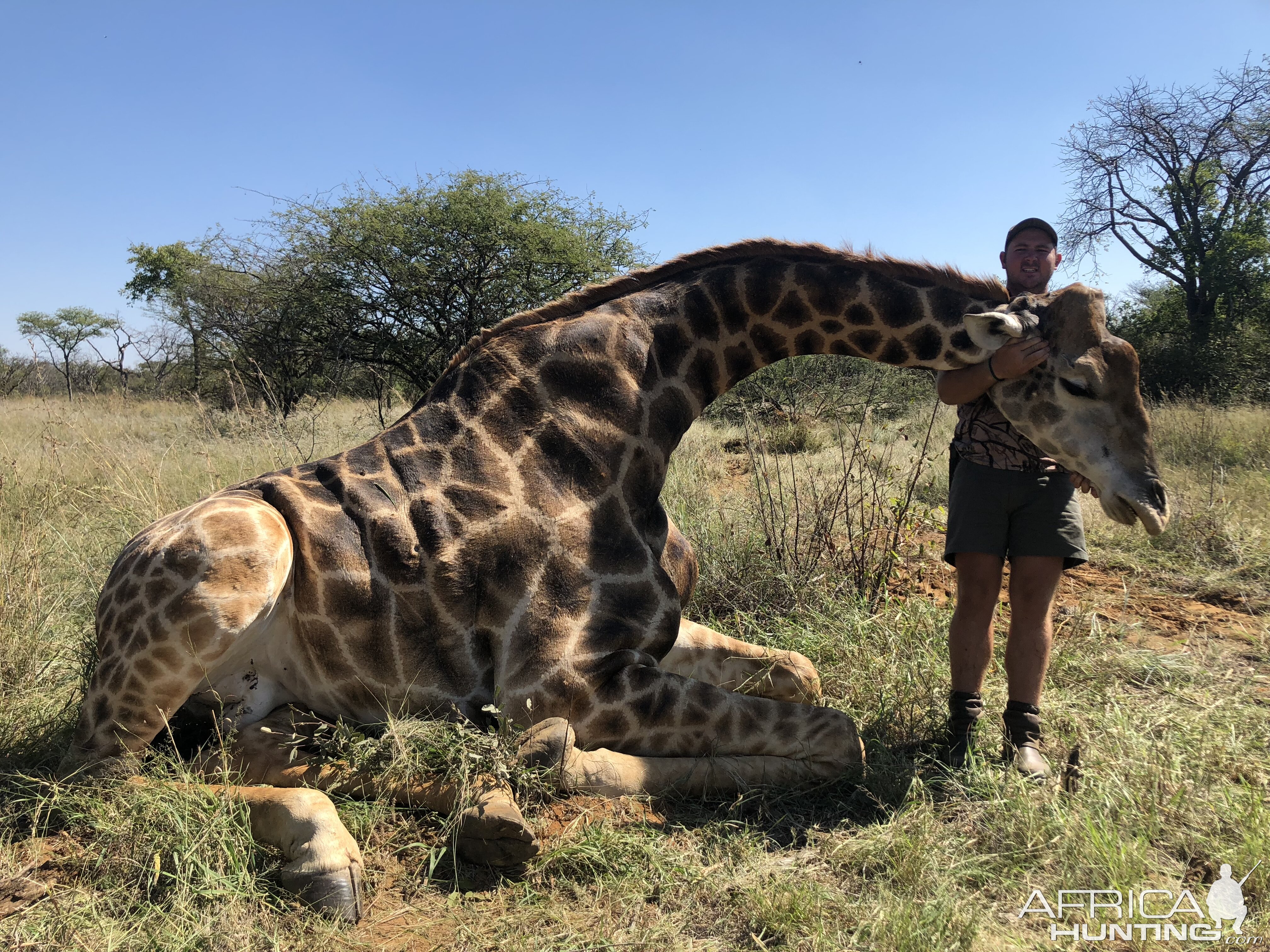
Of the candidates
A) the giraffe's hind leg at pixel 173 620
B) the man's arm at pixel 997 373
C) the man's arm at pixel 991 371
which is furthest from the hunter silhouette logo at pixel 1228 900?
the giraffe's hind leg at pixel 173 620

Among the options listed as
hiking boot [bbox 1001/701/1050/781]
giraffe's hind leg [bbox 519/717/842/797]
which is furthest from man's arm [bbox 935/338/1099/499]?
giraffe's hind leg [bbox 519/717/842/797]

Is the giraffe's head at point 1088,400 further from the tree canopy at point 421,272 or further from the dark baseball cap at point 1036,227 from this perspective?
the tree canopy at point 421,272

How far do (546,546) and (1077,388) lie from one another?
2125 mm

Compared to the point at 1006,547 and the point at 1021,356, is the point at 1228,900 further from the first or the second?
the point at 1021,356

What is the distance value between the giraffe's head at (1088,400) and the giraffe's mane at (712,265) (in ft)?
0.87

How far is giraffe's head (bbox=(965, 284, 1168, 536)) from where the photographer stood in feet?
9.83

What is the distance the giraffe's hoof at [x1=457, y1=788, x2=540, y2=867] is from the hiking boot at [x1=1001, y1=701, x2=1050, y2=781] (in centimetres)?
188

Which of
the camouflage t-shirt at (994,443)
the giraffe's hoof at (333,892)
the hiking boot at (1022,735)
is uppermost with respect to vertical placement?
the camouflage t-shirt at (994,443)

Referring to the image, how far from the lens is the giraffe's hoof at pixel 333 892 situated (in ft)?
7.99

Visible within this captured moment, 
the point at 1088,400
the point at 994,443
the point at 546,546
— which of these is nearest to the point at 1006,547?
the point at 994,443

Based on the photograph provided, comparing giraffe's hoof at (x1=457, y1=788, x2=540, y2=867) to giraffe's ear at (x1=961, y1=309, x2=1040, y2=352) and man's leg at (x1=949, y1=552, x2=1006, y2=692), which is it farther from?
giraffe's ear at (x1=961, y1=309, x2=1040, y2=352)

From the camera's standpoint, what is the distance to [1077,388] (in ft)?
10.1

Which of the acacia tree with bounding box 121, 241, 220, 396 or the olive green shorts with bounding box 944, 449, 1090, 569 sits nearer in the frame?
the olive green shorts with bounding box 944, 449, 1090, 569

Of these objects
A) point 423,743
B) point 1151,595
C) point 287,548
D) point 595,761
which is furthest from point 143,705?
point 1151,595
